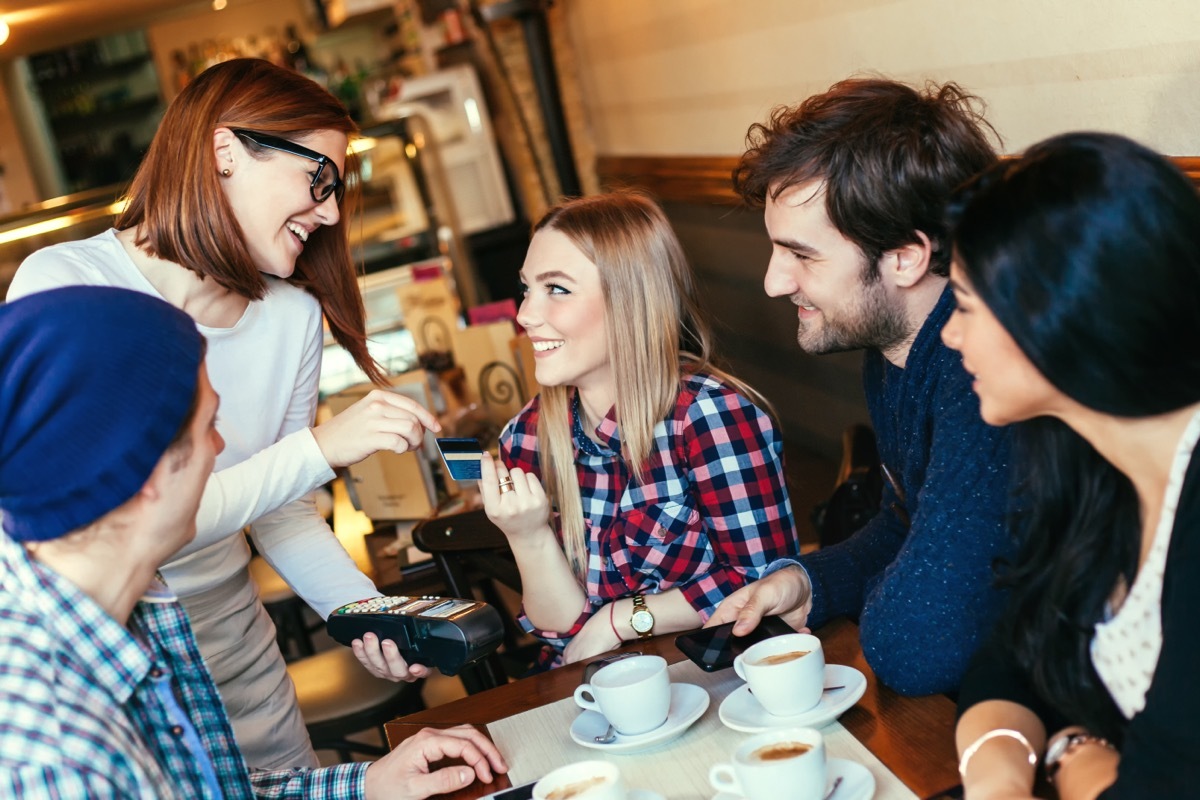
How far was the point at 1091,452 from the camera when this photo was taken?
1.17m

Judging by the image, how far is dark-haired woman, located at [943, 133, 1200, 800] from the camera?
980 millimetres

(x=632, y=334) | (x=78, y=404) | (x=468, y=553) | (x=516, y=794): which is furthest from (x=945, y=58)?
(x=78, y=404)

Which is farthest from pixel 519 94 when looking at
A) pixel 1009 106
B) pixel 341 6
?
pixel 1009 106

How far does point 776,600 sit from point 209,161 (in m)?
1.13

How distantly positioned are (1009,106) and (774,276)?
60 cm

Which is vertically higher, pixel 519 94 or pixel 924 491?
pixel 519 94

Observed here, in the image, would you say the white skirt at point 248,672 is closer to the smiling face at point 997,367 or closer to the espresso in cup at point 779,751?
the espresso in cup at point 779,751

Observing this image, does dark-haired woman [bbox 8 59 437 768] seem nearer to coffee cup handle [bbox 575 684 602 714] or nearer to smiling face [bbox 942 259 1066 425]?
coffee cup handle [bbox 575 684 602 714]

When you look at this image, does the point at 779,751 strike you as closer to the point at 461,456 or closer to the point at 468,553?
the point at 461,456

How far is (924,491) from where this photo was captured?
57.6 inches

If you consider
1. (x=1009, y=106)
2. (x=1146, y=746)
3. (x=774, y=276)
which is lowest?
(x=1146, y=746)

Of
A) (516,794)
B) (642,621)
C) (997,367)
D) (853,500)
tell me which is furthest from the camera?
(853,500)

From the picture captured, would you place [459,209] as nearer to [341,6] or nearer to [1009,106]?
[341,6]

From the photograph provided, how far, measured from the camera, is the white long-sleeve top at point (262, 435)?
1735mm
